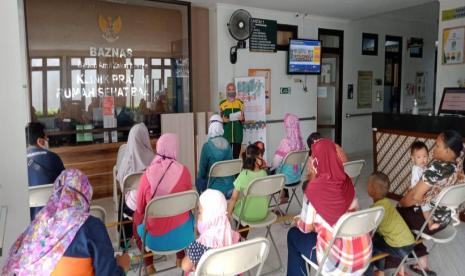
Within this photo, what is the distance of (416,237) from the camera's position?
263cm

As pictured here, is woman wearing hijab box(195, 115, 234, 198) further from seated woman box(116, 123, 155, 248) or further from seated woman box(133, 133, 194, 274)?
seated woman box(133, 133, 194, 274)

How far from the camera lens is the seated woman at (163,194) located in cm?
256

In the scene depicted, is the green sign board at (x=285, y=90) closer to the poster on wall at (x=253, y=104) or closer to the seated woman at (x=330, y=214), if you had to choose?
the poster on wall at (x=253, y=104)

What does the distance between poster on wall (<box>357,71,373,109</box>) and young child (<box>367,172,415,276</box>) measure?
556 cm

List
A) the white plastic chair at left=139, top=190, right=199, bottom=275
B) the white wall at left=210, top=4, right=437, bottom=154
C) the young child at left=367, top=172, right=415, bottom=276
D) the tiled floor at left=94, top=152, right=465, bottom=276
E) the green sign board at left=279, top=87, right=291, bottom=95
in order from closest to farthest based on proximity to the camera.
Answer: the white plastic chair at left=139, top=190, right=199, bottom=275, the young child at left=367, top=172, right=415, bottom=276, the tiled floor at left=94, top=152, right=465, bottom=276, the white wall at left=210, top=4, right=437, bottom=154, the green sign board at left=279, top=87, right=291, bottom=95

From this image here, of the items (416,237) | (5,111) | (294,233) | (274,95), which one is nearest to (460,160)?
(416,237)

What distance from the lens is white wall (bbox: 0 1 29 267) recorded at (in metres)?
1.69

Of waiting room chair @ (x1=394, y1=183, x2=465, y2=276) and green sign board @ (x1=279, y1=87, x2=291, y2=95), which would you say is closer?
waiting room chair @ (x1=394, y1=183, x2=465, y2=276)

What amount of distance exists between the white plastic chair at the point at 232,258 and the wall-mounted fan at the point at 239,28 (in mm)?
4483

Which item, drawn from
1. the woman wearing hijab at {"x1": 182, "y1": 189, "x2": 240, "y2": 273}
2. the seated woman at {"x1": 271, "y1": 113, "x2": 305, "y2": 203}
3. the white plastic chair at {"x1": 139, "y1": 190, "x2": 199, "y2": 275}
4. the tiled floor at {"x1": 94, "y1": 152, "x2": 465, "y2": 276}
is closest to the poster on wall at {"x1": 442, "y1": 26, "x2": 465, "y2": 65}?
the tiled floor at {"x1": 94, "y1": 152, "x2": 465, "y2": 276}

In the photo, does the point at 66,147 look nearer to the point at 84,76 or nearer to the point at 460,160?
the point at 84,76

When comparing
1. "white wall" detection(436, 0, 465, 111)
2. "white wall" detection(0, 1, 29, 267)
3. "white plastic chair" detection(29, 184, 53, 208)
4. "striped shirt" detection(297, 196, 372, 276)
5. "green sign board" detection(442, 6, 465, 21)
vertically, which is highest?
"green sign board" detection(442, 6, 465, 21)

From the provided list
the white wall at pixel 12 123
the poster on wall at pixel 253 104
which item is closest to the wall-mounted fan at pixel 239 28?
the poster on wall at pixel 253 104

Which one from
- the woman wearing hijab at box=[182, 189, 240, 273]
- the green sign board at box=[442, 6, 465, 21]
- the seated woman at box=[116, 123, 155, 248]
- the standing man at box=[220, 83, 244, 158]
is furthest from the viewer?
the standing man at box=[220, 83, 244, 158]
